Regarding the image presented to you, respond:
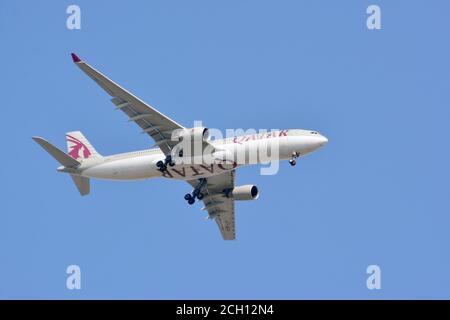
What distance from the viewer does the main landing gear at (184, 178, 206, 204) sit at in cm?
7662

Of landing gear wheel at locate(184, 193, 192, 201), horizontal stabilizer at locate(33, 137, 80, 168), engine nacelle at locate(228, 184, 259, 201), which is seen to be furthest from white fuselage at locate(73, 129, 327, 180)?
engine nacelle at locate(228, 184, 259, 201)

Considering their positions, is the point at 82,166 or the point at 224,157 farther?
the point at 82,166

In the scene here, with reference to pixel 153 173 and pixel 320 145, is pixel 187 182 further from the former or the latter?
pixel 320 145

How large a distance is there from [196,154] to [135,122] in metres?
5.29

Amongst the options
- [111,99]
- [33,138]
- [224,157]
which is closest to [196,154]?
[224,157]

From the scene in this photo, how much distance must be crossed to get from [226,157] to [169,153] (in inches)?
187

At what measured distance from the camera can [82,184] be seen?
254 ft

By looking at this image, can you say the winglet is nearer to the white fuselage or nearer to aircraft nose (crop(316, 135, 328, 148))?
the white fuselage

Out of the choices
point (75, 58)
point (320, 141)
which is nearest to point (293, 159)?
point (320, 141)

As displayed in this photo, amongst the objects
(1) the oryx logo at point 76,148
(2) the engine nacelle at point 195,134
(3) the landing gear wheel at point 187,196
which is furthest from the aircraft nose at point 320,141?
(1) the oryx logo at point 76,148

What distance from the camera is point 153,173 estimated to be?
73250 millimetres

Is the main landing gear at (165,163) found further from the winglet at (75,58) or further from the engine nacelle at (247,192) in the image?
the winglet at (75,58)

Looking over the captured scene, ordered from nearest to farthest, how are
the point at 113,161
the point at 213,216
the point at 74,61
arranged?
1. the point at 74,61
2. the point at 113,161
3. the point at 213,216

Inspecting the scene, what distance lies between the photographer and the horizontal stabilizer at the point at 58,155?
73812mm
